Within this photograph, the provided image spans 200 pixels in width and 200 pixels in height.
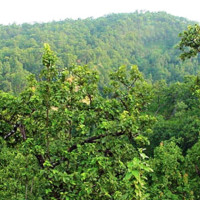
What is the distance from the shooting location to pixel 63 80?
261 inches

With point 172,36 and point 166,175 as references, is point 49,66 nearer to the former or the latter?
point 166,175

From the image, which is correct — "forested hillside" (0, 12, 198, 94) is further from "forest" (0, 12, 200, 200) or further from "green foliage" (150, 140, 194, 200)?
"forest" (0, 12, 200, 200)

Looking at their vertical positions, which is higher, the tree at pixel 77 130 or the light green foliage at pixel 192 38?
the light green foliage at pixel 192 38

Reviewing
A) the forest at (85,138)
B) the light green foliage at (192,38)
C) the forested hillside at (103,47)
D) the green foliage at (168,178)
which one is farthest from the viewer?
the forested hillside at (103,47)

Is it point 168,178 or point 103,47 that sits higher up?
point 103,47

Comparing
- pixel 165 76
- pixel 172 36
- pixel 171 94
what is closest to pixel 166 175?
pixel 171 94

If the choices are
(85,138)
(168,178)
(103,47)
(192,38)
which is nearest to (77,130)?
(85,138)

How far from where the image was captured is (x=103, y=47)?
117m

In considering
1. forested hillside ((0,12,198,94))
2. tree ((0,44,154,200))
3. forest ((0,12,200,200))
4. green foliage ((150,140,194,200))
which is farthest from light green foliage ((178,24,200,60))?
forested hillside ((0,12,198,94))

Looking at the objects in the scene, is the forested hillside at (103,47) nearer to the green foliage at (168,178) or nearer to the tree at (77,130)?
the green foliage at (168,178)

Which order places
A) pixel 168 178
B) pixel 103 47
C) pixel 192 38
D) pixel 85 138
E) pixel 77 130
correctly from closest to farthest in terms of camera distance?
pixel 77 130 → pixel 85 138 → pixel 192 38 → pixel 168 178 → pixel 103 47

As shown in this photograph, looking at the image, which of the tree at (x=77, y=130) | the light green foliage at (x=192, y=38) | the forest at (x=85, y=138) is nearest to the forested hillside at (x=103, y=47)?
the forest at (x=85, y=138)

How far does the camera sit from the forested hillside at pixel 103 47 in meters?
89.9

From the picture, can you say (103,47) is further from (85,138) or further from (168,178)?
(85,138)
